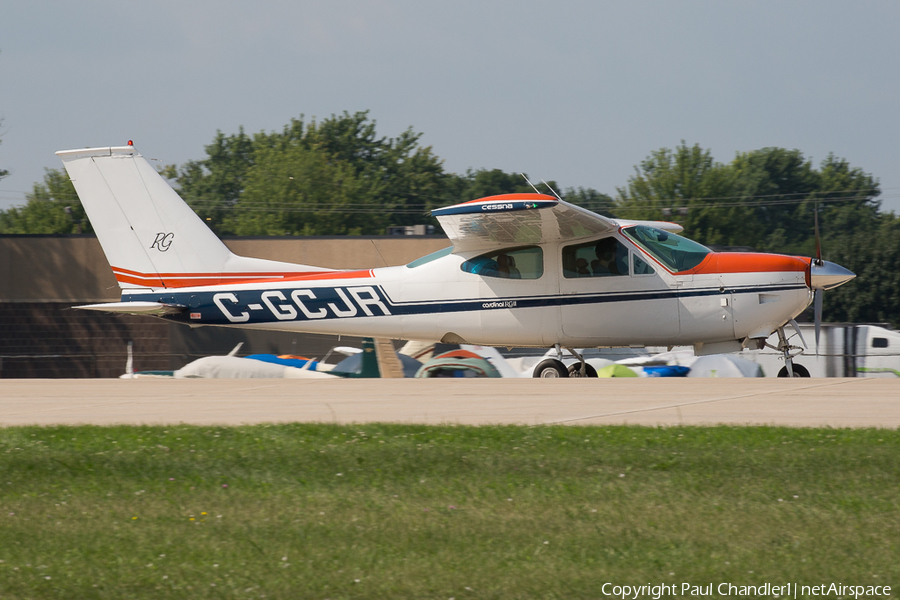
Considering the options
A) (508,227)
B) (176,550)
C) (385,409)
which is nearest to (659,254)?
(508,227)

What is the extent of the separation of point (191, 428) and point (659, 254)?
7415 millimetres

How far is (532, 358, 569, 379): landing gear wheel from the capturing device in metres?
13.5

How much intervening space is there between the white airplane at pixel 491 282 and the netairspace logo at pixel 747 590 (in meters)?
8.09

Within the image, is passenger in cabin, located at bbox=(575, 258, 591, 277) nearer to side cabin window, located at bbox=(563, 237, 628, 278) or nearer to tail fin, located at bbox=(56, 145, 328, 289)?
side cabin window, located at bbox=(563, 237, 628, 278)

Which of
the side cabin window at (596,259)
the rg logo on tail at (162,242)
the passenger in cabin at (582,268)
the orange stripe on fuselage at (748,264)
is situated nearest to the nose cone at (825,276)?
the orange stripe on fuselage at (748,264)

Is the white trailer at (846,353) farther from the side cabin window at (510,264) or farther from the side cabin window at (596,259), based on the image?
the side cabin window at (510,264)

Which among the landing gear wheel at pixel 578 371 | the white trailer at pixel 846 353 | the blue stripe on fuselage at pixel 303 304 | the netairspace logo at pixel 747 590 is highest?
the blue stripe on fuselage at pixel 303 304

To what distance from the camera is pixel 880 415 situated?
8.25m

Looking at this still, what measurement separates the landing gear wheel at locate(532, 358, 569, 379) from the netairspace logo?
9427 millimetres

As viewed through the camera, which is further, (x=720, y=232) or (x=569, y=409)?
(x=720, y=232)

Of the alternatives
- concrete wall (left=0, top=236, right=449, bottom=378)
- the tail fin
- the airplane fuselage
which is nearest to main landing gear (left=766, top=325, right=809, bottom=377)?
the airplane fuselage

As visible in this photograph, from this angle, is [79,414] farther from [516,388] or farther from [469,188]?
[469,188]

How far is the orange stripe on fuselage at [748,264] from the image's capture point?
12.8 meters

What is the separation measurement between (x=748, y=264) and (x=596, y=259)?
211 centimetres
